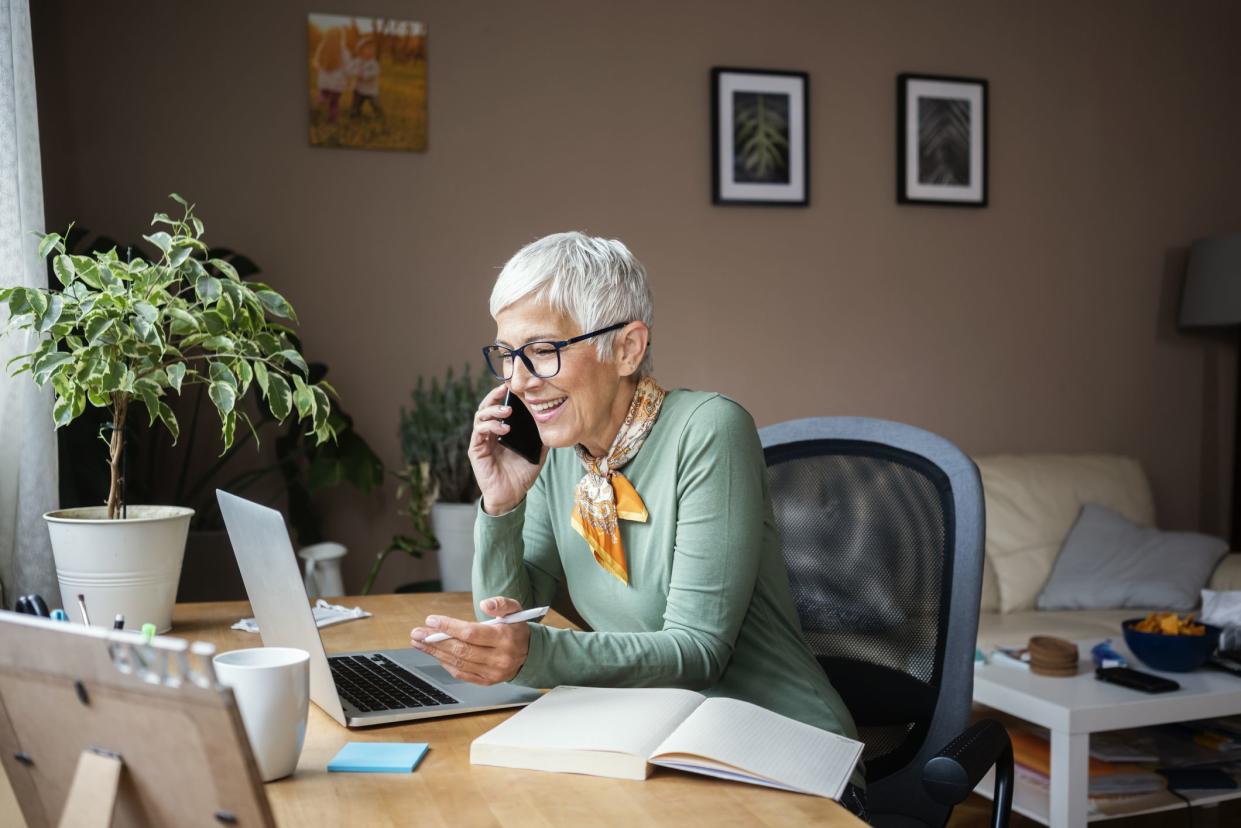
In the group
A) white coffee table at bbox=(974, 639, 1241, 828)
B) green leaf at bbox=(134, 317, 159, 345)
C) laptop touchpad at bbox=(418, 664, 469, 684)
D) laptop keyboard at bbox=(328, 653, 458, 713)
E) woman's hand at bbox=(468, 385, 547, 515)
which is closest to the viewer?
laptop keyboard at bbox=(328, 653, 458, 713)

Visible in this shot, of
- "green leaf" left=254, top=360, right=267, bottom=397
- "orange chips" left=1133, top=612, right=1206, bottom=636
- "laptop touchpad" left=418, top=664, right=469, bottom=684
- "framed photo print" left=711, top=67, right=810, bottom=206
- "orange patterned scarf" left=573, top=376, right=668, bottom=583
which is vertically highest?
"framed photo print" left=711, top=67, right=810, bottom=206

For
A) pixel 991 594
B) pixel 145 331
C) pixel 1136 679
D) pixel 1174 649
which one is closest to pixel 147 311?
pixel 145 331

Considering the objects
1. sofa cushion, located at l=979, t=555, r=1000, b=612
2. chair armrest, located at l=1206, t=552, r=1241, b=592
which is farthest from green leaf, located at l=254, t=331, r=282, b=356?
chair armrest, located at l=1206, t=552, r=1241, b=592

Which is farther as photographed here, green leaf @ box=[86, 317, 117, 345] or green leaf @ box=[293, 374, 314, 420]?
green leaf @ box=[293, 374, 314, 420]

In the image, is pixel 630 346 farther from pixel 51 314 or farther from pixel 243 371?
pixel 51 314

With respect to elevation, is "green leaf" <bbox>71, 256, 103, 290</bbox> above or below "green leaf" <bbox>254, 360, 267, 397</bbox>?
above

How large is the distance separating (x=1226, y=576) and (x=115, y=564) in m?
3.23

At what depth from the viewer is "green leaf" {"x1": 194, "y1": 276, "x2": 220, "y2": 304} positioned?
57.2 inches

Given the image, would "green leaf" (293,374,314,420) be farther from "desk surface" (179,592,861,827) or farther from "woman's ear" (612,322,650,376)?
"desk surface" (179,592,861,827)

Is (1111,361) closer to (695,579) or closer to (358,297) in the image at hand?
(358,297)

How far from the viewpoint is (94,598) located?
1442 millimetres

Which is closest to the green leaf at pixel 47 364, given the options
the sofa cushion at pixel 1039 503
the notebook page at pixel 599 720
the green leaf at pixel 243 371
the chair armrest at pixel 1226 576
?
the green leaf at pixel 243 371

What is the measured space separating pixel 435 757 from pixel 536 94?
2673 mm

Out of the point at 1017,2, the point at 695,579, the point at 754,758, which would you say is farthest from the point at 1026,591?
the point at 754,758
